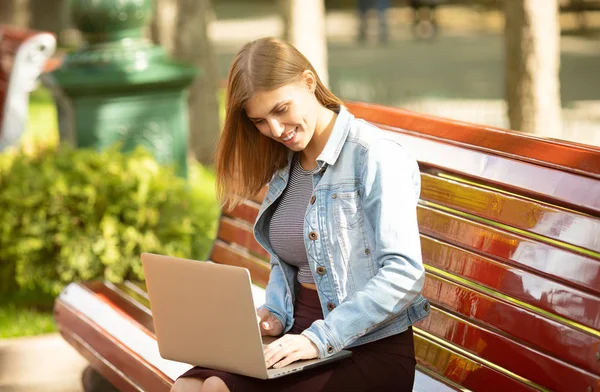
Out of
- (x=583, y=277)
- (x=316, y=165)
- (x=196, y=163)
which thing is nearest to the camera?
(x=583, y=277)

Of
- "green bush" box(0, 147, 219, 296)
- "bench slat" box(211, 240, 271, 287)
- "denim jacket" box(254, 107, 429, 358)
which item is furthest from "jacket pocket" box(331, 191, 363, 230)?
"green bush" box(0, 147, 219, 296)

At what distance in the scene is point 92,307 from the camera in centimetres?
412

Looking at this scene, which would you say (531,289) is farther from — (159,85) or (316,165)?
(159,85)

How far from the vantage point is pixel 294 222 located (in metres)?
3.05

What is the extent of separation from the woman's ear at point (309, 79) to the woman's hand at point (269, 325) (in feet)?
2.34

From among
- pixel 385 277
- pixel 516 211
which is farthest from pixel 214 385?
pixel 516 211

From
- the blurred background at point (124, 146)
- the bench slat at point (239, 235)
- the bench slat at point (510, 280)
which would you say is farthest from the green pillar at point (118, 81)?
the bench slat at point (510, 280)

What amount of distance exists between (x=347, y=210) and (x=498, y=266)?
0.50 metres

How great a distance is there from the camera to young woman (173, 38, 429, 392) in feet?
8.89

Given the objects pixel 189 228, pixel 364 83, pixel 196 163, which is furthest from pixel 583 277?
pixel 364 83

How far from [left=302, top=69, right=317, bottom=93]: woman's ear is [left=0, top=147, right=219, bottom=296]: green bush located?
2.54 meters

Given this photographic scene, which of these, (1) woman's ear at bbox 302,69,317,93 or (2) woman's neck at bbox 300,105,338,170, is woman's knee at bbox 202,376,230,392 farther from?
(1) woman's ear at bbox 302,69,317,93

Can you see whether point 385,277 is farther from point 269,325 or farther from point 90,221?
point 90,221

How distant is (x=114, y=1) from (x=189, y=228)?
182cm
